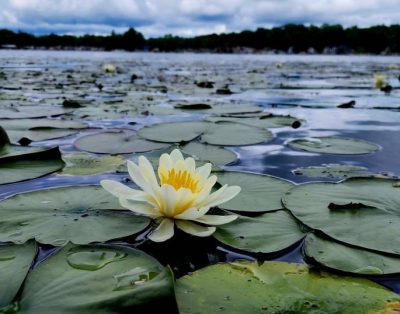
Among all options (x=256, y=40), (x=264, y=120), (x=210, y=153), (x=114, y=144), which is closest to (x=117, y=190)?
(x=210, y=153)

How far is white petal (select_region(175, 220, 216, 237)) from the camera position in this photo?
1.02 metres

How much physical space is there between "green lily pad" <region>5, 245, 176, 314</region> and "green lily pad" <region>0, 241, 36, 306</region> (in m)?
0.02

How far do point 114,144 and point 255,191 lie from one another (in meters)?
1.00

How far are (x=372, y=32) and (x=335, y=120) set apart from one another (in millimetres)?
43375

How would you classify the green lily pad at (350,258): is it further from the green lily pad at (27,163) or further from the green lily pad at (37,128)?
the green lily pad at (37,128)

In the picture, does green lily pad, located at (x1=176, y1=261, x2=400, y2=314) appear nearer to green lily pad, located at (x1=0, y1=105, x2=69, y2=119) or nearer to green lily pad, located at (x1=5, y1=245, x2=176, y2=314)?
green lily pad, located at (x1=5, y1=245, x2=176, y2=314)

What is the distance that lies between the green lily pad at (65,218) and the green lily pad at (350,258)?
17.3 inches

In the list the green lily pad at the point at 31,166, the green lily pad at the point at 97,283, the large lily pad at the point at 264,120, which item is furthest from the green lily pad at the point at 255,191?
the large lily pad at the point at 264,120

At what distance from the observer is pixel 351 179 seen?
151cm

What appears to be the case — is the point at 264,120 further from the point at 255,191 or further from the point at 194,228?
the point at 194,228

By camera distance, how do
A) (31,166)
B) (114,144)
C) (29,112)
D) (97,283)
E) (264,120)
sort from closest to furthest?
1. (97,283)
2. (31,166)
3. (114,144)
4. (264,120)
5. (29,112)

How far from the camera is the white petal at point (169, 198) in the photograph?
3.26ft

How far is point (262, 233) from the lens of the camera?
1.10m

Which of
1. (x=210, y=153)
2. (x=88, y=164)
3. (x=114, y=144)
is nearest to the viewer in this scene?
(x=88, y=164)
